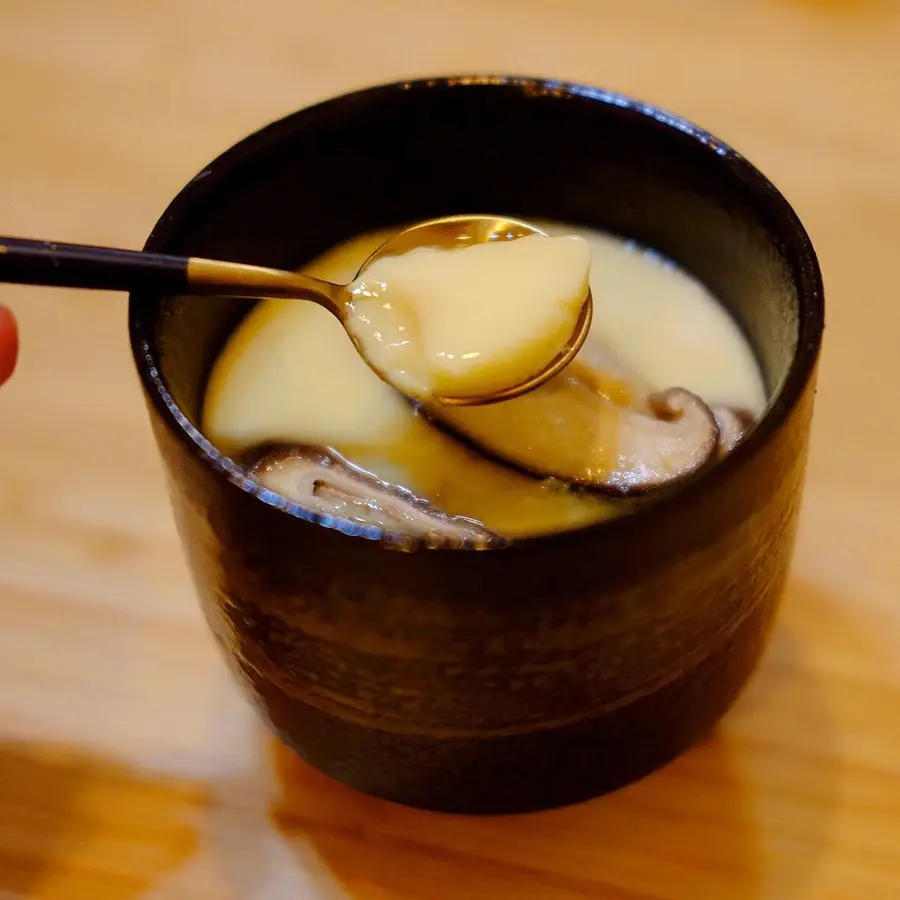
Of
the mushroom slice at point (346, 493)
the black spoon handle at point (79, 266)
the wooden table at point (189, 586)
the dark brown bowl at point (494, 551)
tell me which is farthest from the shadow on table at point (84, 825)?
the black spoon handle at point (79, 266)

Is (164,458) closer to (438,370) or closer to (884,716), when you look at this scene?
(438,370)

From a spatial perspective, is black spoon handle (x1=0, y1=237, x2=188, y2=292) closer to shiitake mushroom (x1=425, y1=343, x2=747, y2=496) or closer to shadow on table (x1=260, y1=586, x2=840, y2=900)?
shiitake mushroom (x1=425, y1=343, x2=747, y2=496)

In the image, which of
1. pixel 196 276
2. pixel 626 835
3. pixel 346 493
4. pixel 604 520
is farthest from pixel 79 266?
pixel 626 835

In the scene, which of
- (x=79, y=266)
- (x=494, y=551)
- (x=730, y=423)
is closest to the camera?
(x=494, y=551)

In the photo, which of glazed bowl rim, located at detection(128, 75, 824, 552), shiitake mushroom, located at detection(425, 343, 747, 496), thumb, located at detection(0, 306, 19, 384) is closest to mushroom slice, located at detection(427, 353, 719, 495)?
shiitake mushroom, located at detection(425, 343, 747, 496)

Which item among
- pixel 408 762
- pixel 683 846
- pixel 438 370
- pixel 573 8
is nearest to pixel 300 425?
pixel 438 370

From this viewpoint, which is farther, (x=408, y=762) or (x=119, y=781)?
(x=119, y=781)

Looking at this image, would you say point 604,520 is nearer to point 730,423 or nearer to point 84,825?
point 730,423
